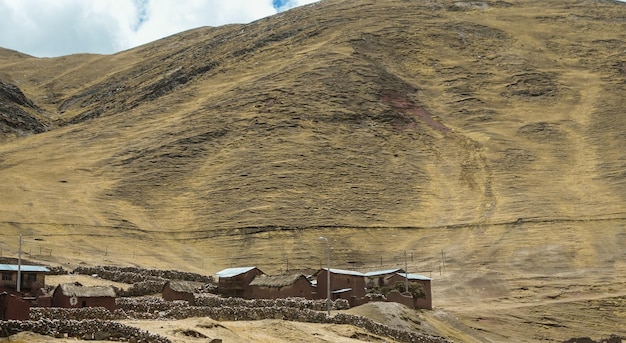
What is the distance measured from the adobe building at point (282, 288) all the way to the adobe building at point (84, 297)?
1526cm

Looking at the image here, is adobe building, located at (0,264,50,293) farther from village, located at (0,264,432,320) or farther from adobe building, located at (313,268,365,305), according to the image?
adobe building, located at (313,268,365,305)

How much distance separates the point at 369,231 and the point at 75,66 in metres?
129

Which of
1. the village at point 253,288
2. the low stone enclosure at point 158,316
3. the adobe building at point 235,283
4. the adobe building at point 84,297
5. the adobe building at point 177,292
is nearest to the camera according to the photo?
the low stone enclosure at point 158,316

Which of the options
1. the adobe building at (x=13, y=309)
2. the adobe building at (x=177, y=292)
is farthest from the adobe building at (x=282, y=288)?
the adobe building at (x=13, y=309)

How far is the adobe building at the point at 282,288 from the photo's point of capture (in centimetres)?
5434

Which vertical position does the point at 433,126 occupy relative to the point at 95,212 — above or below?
above

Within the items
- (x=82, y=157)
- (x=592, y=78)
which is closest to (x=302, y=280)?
(x=82, y=157)

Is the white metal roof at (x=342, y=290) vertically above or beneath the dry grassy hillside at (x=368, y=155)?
beneath

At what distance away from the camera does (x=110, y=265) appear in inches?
2547

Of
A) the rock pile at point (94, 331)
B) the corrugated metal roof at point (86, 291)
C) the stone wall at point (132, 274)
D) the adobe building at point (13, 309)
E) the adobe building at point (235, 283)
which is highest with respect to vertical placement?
the stone wall at point (132, 274)

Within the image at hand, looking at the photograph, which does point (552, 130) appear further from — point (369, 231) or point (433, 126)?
point (369, 231)

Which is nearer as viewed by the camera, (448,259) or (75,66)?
(448,259)

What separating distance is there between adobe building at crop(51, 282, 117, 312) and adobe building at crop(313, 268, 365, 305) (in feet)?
57.9

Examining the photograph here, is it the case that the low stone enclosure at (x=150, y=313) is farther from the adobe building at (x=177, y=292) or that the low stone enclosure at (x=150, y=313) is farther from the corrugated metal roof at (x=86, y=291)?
the adobe building at (x=177, y=292)
